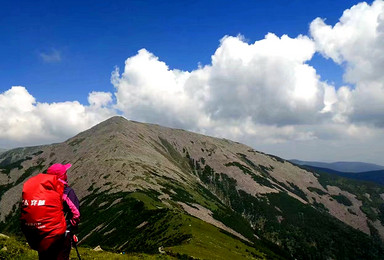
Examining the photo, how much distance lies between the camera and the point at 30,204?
354 inches

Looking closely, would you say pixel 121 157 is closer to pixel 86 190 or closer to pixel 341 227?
pixel 86 190

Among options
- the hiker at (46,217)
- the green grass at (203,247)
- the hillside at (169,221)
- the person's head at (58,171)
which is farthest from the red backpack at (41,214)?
the hillside at (169,221)

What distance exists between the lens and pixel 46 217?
8984 millimetres

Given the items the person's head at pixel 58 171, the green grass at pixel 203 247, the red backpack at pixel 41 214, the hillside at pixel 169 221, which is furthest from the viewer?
the hillside at pixel 169 221

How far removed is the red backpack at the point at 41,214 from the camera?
350 inches

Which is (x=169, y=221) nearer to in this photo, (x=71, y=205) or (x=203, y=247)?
(x=203, y=247)

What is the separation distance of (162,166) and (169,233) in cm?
11938

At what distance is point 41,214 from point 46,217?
0.56ft

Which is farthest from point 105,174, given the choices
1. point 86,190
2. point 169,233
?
point 169,233

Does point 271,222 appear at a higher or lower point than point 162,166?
lower

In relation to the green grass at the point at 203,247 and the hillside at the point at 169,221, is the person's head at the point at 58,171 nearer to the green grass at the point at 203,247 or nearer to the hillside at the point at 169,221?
the green grass at the point at 203,247

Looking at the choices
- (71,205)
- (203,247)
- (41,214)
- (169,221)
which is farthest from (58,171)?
(169,221)

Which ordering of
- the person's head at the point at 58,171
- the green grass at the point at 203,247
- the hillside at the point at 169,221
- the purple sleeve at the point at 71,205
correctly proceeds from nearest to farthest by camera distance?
the person's head at the point at 58,171, the purple sleeve at the point at 71,205, the green grass at the point at 203,247, the hillside at the point at 169,221

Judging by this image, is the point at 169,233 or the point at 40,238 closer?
the point at 40,238
